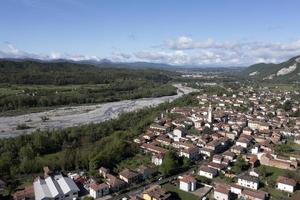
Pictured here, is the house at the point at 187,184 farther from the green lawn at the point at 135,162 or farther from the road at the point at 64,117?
the road at the point at 64,117

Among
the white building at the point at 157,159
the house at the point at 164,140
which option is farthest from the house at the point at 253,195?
the house at the point at 164,140

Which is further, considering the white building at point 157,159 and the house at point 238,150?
the house at point 238,150

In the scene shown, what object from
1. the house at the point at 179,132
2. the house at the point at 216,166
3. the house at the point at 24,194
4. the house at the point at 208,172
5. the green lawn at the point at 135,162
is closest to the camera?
the house at the point at 24,194

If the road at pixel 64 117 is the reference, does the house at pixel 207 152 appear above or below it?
above

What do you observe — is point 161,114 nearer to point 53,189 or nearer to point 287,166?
point 287,166

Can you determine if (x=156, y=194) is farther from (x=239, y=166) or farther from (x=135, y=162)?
(x=239, y=166)

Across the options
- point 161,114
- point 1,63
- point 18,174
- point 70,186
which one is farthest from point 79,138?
point 1,63

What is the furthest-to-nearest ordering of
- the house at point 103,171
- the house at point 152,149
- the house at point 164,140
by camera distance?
the house at point 164,140 → the house at point 152,149 → the house at point 103,171

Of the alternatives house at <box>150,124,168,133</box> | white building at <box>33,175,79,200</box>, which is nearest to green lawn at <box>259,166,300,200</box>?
white building at <box>33,175,79,200</box>
